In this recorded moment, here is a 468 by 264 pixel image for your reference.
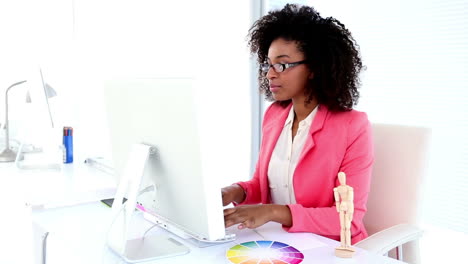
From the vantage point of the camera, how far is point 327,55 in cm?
176

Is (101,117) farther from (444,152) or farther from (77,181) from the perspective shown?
Answer: (444,152)

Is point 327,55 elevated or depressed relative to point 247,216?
elevated

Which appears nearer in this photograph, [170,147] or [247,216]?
[170,147]

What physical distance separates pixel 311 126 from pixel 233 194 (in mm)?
378

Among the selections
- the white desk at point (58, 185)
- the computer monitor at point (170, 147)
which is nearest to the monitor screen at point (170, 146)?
the computer monitor at point (170, 147)

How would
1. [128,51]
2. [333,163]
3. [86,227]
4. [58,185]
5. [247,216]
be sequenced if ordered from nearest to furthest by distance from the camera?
[247,216], [86,227], [333,163], [58,185], [128,51]

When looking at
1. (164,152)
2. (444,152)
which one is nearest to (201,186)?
(164,152)

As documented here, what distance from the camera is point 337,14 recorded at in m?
2.89

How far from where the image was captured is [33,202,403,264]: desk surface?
1.18m

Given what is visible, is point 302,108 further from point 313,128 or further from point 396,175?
point 396,175

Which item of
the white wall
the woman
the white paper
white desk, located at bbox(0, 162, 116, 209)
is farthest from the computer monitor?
the white wall

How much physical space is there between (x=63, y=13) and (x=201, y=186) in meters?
2.46

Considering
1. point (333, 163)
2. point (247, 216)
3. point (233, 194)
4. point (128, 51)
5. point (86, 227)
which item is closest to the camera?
point (247, 216)

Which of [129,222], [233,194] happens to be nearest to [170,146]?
[129,222]
